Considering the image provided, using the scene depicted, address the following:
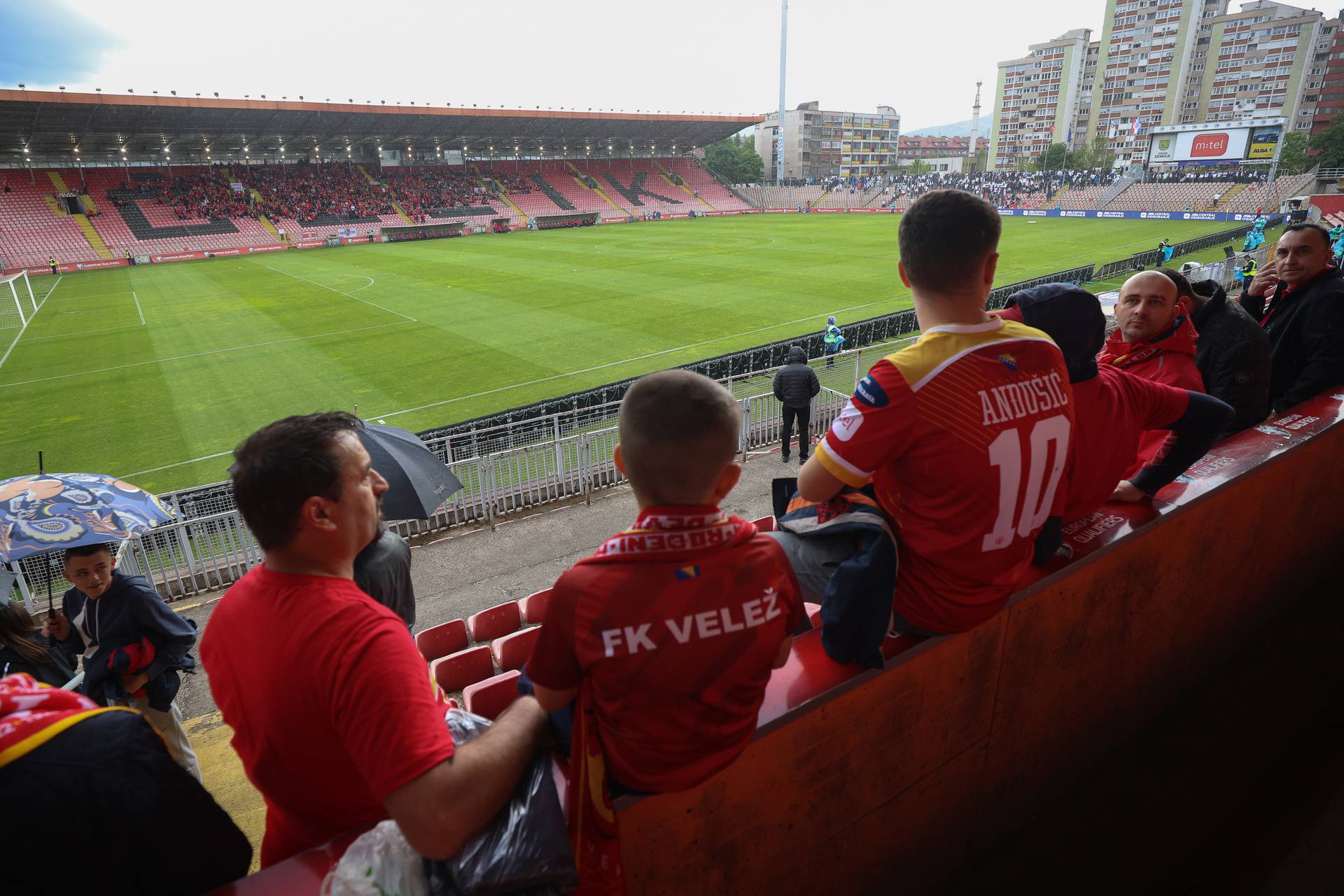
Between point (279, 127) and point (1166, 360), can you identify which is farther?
point (279, 127)

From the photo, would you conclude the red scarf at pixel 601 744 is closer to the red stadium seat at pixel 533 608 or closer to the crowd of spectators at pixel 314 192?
the red stadium seat at pixel 533 608

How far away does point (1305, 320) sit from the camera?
446 cm

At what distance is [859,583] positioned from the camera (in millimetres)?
1829

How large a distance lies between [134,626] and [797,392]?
769 centimetres

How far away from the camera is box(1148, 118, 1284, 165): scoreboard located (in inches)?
1812

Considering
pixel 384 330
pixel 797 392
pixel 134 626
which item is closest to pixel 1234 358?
pixel 797 392

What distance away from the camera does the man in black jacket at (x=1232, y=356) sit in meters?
3.60

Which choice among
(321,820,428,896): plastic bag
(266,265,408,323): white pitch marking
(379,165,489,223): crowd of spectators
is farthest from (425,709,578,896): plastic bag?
(379,165,489,223): crowd of spectators

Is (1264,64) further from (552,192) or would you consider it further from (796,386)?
(796,386)

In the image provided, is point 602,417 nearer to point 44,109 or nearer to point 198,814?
point 198,814

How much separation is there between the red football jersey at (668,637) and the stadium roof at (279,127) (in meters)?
48.1

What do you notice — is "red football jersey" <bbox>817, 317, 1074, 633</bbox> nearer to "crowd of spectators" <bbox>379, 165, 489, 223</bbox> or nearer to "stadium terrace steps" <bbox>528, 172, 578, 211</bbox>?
"crowd of spectators" <bbox>379, 165, 489, 223</bbox>

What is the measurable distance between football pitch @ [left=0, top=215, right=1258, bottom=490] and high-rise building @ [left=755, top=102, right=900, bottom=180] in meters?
91.5

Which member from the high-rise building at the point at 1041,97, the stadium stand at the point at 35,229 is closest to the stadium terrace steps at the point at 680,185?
the stadium stand at the point at 35,229
